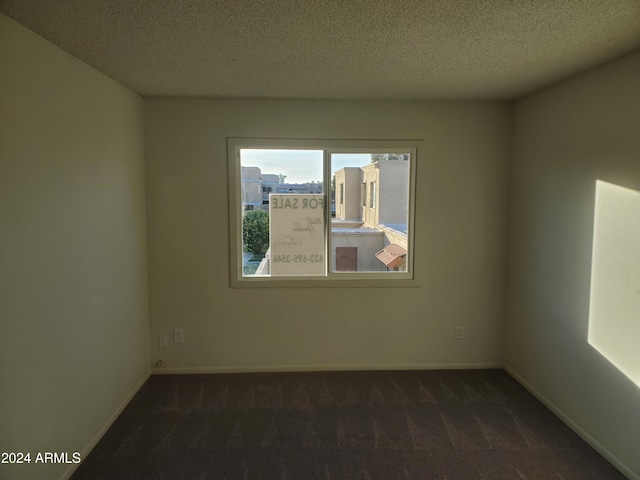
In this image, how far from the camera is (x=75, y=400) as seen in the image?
212 centimetres

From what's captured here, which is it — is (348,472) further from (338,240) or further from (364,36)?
(364,36)

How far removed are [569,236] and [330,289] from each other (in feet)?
6.21

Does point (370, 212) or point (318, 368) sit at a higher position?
point (370, 212)

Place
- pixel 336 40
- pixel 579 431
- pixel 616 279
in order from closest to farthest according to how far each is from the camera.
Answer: pixel 336 40, pixel 616 279, pixel 579 431

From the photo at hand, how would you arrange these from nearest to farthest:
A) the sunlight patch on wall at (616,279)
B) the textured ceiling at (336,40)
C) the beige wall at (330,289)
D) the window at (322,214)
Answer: the textured ceiling at (336,40) < the sunlight patch on wall at (616,279) < the beige wall at (330,289) < the window at (322,214)

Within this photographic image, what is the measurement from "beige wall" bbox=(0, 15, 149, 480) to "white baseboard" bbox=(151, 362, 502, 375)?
1.69 feet

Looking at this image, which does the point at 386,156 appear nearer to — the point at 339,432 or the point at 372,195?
the point at 372,195

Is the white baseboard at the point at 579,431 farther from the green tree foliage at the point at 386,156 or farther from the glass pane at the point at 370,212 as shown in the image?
the green tree foliage at the point at 386,156

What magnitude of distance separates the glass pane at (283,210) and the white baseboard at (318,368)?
2.85 feet

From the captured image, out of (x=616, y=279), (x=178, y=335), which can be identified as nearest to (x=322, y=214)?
(x=178, y=335)

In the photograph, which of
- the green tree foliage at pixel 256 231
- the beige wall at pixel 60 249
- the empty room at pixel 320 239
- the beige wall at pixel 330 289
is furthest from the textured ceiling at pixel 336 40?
→ the green tree foliage at pixel 256 231

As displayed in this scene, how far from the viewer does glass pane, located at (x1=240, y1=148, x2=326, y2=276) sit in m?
3.21

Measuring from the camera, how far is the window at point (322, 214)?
126 inches

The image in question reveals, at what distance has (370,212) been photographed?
10.8ft
